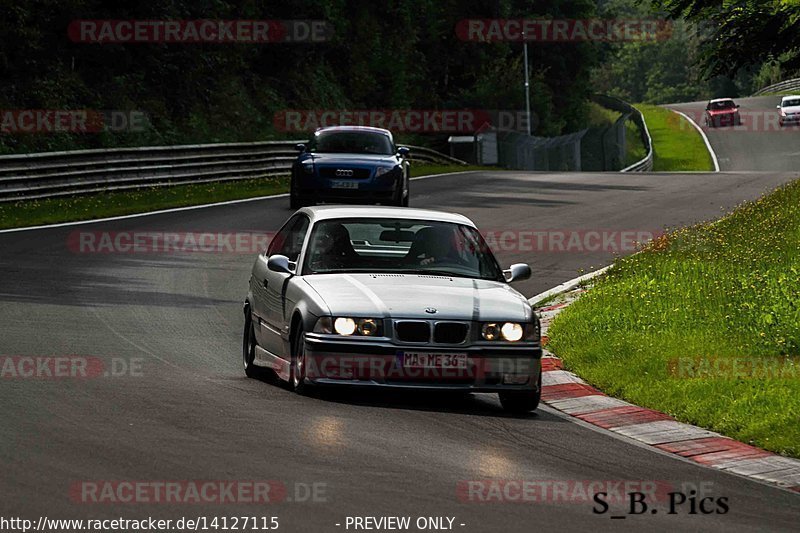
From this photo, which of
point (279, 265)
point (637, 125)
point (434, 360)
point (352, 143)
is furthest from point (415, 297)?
point (637, 125)

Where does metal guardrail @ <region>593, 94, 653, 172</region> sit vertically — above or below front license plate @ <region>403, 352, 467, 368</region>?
below

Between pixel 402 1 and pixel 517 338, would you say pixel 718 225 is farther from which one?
pixel 402 1

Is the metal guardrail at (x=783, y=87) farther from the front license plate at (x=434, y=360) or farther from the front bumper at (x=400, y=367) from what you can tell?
the front license plate at (x=434, y=360)

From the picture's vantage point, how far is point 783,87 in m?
Answer: 124

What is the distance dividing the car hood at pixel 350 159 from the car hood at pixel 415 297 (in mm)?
15574

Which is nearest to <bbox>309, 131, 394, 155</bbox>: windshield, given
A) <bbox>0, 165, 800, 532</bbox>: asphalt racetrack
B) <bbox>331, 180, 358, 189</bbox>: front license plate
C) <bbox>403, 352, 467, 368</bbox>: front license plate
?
<bbox>331, 180, 358, 189</bbox>: front license plate

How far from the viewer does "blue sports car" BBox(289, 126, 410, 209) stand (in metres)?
26.6

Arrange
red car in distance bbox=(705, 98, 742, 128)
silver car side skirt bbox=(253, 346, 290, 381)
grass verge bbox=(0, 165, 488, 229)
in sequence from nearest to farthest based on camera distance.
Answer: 1. silver car side skirt bbox=(253, 346, 290, 381)
2. grass verge bbox=(0, 165, 488, 229)
3. red car in distance bbox=(705, 98, 742, 128)

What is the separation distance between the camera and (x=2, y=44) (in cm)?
3819

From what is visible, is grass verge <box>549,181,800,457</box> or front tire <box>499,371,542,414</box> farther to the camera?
front tire <box>499,371,542,414</box>

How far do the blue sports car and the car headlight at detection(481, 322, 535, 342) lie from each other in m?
16.0

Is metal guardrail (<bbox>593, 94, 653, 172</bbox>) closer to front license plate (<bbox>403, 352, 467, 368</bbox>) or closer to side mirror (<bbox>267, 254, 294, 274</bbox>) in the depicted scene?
side mirror (<bbox>267, 254, 294, 274</bbox>)

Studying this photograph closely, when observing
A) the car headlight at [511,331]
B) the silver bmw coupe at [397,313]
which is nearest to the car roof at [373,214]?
the silver bmw coupe at [397,313]

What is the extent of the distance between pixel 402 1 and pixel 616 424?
59464 millimetres
